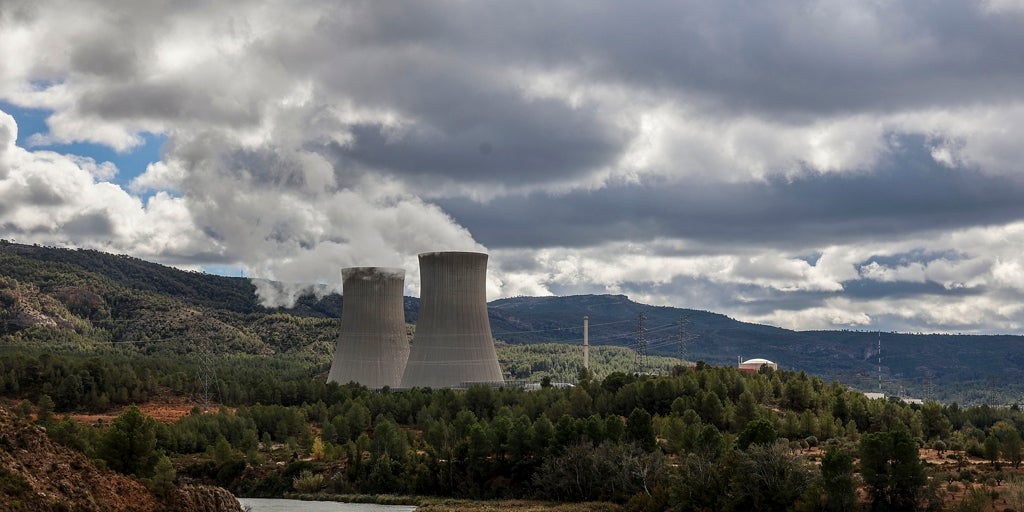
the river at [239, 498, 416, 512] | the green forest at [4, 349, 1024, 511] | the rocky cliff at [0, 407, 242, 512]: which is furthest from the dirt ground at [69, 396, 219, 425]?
the rocky cliff at [0, 407, 242, 512]

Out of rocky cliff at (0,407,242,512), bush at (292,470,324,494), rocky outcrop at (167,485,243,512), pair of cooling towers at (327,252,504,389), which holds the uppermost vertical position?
pair of cooling towers at (327,252,504,389)

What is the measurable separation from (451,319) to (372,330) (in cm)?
1136

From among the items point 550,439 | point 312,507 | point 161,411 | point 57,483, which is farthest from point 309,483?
point 161,411

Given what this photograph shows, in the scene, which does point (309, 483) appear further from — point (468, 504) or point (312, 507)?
point (468, 504)

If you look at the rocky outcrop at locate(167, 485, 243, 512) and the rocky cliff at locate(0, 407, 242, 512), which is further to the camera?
the rocky outcrop at locate(167, 485, 243, 512)

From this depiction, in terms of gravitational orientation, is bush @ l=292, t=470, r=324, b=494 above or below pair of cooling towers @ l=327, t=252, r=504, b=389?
below

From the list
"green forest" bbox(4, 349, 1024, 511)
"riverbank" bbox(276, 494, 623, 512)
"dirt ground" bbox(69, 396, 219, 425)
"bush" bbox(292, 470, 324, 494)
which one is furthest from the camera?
"dirt ground" bbox(69, 396, 219, 425)

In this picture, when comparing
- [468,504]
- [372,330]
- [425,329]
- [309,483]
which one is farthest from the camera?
[372,330]

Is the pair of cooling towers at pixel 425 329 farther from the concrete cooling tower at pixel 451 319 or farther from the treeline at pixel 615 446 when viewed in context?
the treeline at pixel 615 446

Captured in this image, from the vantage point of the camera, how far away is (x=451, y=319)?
67438mm

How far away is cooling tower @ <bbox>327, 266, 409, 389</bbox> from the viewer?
7556 centimetres

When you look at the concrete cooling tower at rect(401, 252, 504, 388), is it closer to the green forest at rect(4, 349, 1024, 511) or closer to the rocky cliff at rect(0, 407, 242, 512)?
the green forest at rect(4, 349, 1024, 511)

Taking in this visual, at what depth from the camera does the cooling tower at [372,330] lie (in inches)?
2975

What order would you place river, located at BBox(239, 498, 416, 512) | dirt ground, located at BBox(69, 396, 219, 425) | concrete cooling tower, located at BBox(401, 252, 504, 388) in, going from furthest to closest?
dirt ground, located at BBox(69, 396, 219, 425)
concrete cooling tower, located at BBox(401, 252, 504, 388)
river, located at BBox(239, 498, 416, 512)
